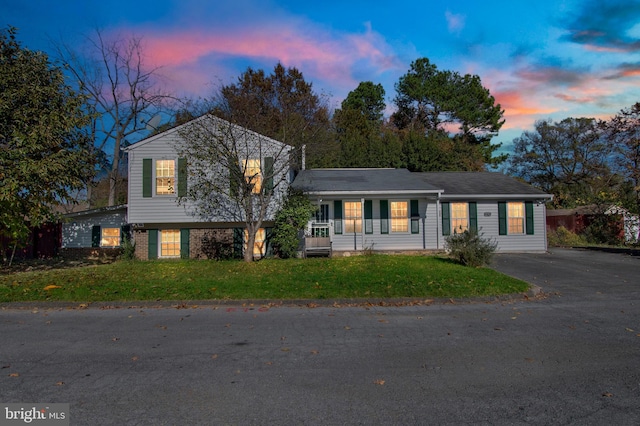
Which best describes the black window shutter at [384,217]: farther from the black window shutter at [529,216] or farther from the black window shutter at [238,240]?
the black window shutter at [529,216]

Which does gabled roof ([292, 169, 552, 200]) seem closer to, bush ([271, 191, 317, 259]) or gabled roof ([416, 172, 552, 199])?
gabled roof ([416, 172, 552, 199])

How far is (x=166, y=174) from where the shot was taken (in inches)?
736

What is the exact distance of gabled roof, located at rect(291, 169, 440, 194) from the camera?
19.5 metres

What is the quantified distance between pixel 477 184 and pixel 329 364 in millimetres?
19156

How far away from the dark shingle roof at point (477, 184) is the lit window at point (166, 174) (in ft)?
39.4

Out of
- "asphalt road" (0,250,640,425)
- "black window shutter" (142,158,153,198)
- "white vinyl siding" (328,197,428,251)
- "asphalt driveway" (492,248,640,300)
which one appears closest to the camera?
"asphalt road" (0,250,640,425)

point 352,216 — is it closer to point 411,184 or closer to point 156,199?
point 411,184

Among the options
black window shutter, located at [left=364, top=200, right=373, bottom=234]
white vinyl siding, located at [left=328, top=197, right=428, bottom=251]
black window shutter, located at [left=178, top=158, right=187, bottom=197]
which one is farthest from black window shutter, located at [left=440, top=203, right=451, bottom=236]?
black window shutter, located at [left=178, top=158, right=187, bottom=197]

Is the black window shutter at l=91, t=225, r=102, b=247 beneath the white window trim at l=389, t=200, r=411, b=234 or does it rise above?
beneath

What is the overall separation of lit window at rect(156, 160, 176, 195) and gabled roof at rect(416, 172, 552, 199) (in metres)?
11.9

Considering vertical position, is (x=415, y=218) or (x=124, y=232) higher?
(x=415, y=218)

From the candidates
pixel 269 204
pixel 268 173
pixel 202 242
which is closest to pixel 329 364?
pixel 268 173

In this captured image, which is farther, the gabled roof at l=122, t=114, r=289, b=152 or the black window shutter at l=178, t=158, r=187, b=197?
the black window shutter at l=178, t=158, r=187, b=197

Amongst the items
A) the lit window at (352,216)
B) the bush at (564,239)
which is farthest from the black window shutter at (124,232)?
the bush at (564,239)
